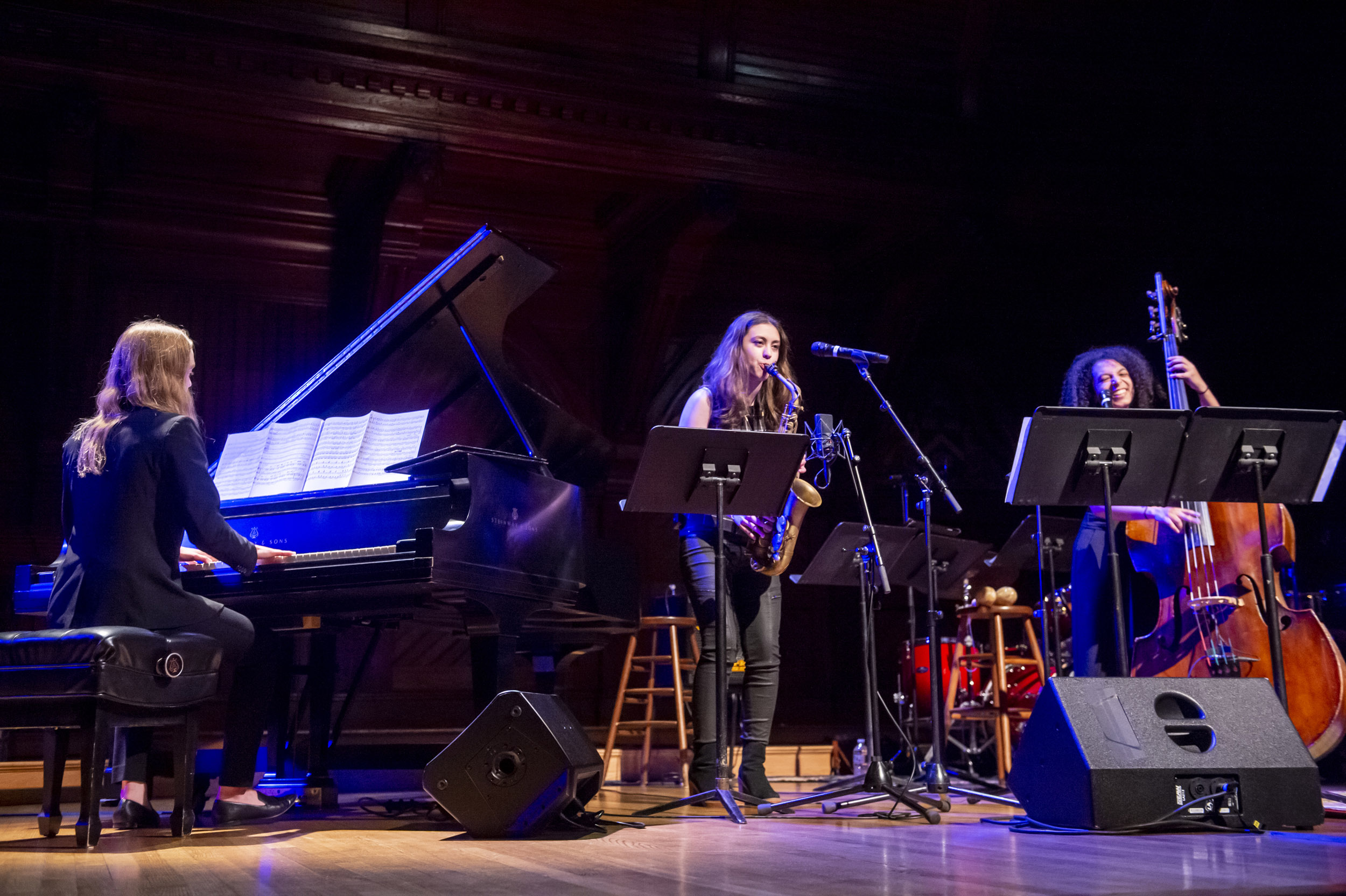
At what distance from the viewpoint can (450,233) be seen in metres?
6.59

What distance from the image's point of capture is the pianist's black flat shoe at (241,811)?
380 cm

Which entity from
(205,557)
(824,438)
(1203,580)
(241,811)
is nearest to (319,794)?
(241,811)

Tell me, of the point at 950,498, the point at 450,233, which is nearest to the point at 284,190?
the point at 450,233

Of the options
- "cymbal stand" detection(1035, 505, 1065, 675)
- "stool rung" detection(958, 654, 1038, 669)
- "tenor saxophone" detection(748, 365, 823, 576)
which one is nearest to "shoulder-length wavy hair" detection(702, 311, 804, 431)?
"tenor saxophone" detection(748, 365, 823, 576)

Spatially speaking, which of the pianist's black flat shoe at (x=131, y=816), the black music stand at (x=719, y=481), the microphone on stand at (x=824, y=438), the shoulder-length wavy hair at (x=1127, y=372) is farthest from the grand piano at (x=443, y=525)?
the shoulder-length wavy hair at (x=1127, y=372)

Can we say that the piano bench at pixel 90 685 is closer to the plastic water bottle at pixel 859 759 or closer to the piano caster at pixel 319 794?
the piano caster at pixel 319 794

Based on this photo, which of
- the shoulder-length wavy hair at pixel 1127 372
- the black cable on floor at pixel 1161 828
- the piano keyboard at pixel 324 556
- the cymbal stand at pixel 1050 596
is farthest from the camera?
the shoulder-length wavy hair at pixel 1127 372

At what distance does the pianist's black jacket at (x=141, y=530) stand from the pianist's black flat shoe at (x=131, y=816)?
2.17ft

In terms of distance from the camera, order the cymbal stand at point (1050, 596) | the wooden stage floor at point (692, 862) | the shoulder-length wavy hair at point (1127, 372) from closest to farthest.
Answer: the wooden stage floor at point (692, 862) → the cymbal stand at point (1050, 596) → the shoulder-length wavy hair at point (1127, 372)

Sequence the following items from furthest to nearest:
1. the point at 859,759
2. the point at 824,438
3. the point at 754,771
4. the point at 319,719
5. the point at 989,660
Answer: the point at 859,759 < the point at 989,660 < the point at 319,719 < the point at 754,771 < the point at 824,438

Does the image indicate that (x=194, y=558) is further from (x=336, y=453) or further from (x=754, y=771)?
(x=754, y=771)

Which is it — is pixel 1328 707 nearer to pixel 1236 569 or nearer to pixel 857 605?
pixel 1236 569

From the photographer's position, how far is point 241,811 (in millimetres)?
3865

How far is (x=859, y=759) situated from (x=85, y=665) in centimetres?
463
